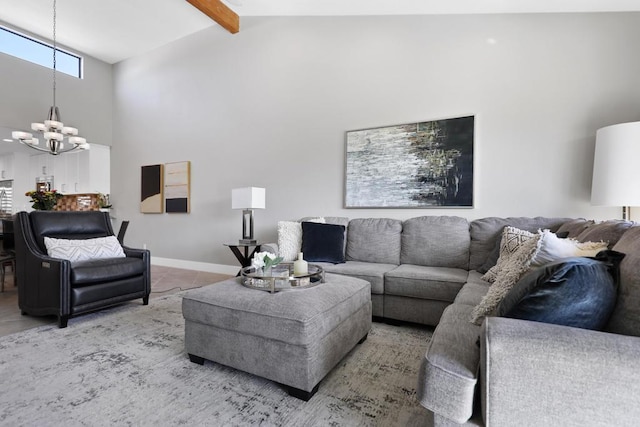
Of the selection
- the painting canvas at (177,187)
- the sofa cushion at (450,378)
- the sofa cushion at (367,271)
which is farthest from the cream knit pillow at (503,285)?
the painting canvas at (177,187)

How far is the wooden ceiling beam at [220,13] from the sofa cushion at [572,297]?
4.54m

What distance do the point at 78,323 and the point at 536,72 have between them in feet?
15.2

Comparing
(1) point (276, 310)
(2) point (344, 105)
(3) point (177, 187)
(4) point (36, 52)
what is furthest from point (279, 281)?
(4) point (36, 52)

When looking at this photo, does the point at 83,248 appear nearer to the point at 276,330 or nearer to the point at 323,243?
the point at 323,243

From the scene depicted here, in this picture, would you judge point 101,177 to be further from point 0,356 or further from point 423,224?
point 423,224

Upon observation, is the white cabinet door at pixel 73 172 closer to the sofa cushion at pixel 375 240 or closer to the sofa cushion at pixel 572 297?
the sofa cushion at pixel 375 240

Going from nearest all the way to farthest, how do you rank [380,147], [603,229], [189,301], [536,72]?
1. [603,229]
2. [189,301]
3. [536,72]
4. [380,147]

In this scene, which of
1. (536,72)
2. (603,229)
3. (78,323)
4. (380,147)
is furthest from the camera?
(380,147)

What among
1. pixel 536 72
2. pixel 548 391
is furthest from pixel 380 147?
pixel 548 391

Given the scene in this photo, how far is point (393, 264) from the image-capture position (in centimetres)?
303

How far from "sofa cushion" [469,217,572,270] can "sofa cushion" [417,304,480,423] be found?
175cm

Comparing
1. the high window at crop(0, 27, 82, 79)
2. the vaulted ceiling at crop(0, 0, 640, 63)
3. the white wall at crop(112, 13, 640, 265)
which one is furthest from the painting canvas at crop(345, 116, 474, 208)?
the high window at crop(0, 27, 82, 79)

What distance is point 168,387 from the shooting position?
5.39 feet

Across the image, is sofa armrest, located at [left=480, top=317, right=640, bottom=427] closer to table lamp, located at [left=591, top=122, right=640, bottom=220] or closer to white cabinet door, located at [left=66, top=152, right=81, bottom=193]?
table lamp, located at [left=591, top=122, right=640, bottom=220]
